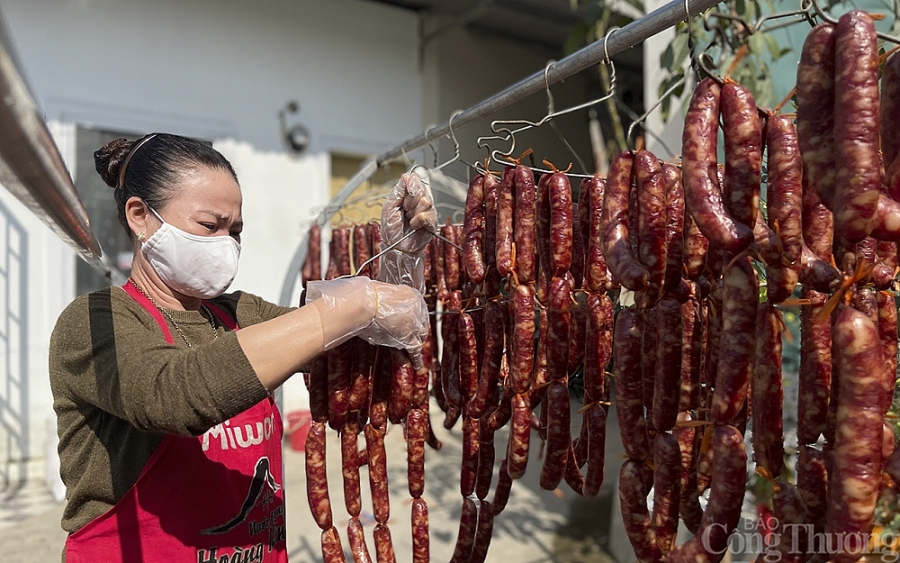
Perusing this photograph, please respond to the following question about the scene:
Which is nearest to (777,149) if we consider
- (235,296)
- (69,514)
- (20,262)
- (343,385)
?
(343,385)

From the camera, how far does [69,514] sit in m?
1.84

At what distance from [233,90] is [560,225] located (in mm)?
6049

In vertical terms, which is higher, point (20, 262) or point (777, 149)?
point (20, 262)

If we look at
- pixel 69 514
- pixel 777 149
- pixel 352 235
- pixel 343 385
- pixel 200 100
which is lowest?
pixel 69 514

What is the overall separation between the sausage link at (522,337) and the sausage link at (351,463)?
63 cm

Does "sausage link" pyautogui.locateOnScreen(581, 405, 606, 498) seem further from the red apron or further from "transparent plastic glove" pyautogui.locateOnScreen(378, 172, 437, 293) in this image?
the red apron

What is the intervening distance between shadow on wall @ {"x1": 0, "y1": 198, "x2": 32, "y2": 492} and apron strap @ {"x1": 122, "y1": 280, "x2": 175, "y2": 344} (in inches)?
193

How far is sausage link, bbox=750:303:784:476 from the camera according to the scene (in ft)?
4.22

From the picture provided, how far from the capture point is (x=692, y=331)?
1.64 meters

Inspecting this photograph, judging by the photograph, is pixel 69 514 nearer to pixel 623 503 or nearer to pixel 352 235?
pixel 623 503

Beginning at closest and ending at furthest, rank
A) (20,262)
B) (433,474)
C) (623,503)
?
(623,503) < (20,262) < (433,474)

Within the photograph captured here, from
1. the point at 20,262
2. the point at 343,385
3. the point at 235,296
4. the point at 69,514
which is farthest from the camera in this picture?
the point at 20,262

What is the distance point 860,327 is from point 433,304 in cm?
210

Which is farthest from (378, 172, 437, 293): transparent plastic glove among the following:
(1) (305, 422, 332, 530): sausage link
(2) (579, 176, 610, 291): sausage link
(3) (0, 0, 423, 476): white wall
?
(3) (0, 0, 423, 476): white wall
